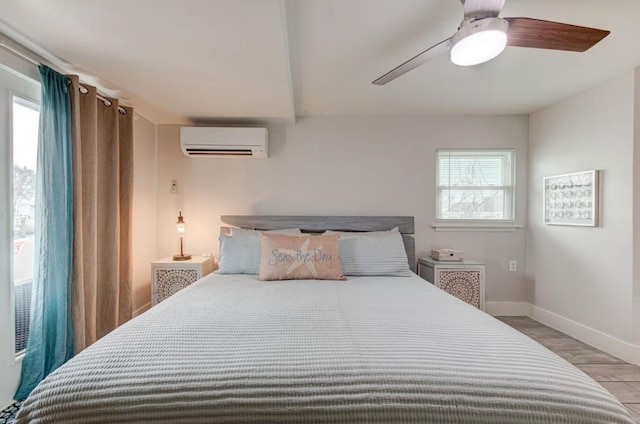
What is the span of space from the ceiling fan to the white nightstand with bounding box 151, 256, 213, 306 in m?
2.61

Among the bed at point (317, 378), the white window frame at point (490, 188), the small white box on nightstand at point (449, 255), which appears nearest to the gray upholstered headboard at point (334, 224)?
the small white box on nightstand at point (449, 255)

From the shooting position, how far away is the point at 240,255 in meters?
2.57

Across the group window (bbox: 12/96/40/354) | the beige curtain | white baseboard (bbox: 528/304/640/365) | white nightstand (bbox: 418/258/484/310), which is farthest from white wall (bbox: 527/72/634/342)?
window (bbox: 12/96/40/354)

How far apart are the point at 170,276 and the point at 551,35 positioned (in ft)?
10.5

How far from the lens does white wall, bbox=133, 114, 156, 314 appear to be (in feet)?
9.68

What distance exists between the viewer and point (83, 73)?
2.09 m

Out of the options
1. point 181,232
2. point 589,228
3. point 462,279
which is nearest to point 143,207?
point 181,232

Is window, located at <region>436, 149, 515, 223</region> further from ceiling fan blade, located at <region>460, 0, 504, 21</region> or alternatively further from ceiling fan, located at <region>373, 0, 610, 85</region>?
ceiling fan blade, located at <region>460, 0, 504, 21</region>

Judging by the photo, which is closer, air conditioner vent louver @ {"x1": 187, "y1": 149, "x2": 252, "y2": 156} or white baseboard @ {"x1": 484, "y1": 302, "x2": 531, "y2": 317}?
air conditioner vent louver @ {"x1": 187, "y1": 149, "x2": 252, "y2": 156}

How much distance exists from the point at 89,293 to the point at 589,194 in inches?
158

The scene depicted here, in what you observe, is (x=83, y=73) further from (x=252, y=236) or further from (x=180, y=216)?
(x=252, y=236)

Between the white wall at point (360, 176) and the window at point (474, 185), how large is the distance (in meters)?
0.12

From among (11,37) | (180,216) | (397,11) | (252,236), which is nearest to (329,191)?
(252,236)

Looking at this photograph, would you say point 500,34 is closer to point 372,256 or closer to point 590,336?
point 372,256
